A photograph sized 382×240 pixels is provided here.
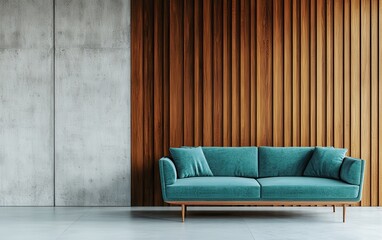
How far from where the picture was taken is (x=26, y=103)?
7.44 metres

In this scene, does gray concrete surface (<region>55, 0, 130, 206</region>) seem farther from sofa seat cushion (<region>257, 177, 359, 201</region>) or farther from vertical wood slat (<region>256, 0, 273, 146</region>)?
sofa seat cushion (<region>257, 177, 359, 201</region>)

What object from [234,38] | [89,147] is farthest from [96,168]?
[234,38]

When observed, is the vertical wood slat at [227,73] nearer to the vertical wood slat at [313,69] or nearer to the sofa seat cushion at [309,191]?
the vertical wood slat at [313,69]

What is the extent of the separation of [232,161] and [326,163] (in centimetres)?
116

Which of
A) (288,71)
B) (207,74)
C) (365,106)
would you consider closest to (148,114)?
(207,74)

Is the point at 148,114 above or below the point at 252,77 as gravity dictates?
below

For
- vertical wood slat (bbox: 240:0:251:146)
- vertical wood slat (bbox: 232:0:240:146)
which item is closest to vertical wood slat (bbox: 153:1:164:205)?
vertical wood slat (bbox: 232:0:240:146)

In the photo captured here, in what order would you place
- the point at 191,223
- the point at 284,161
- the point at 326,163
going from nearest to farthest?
the point at 191,223 < the point at 326,163 < the point at 284,161

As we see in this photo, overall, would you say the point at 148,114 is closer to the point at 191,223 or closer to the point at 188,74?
the point at 188,74

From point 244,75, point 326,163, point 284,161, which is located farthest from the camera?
point 244,75

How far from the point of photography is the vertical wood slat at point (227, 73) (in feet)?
24.3

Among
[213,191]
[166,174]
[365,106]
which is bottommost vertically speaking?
[213,191]

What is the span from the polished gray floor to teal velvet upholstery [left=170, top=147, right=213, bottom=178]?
20.0 inches

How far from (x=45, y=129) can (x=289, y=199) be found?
3419 millimetres
